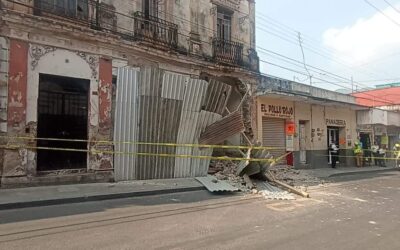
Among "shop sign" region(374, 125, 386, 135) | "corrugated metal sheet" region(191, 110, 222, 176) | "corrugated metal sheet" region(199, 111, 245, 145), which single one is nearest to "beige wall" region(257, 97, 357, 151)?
"shop sign" region(374, 125, 386, 135)

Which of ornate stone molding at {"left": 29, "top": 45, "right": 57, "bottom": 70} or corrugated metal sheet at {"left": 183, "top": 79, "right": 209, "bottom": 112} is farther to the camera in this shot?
corrugated metal sheet at {"left": 183, "top": 79, "right": 209, "bottom": 112}

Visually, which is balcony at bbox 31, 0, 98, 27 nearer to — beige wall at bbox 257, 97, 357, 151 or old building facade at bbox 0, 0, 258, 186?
old building facade at bbox 0, 0, 258, 186

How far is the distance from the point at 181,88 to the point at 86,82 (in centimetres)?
325

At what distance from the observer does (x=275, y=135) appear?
21.2 m

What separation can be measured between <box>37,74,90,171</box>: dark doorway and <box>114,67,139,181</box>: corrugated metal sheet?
3.50 feet

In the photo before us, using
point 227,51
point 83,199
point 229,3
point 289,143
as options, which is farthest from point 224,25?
point 83,199

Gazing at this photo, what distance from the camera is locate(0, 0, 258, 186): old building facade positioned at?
37.0ft

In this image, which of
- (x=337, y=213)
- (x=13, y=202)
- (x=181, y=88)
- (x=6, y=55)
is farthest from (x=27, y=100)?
(x=337, y=213)

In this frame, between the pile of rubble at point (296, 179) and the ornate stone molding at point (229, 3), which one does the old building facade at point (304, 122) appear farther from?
Result: the ornate stone molding at point (229, 3)

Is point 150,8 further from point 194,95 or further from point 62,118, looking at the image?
point 62,118

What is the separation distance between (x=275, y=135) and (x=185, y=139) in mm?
8254

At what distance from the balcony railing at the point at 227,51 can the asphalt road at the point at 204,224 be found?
864 cm

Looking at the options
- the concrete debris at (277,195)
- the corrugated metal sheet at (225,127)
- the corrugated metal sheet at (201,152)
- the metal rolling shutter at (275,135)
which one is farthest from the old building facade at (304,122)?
the concrete debris at (277,195)

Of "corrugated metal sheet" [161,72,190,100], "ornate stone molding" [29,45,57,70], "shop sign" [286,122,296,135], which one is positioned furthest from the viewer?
"shop sign" [286,122,296,135]
